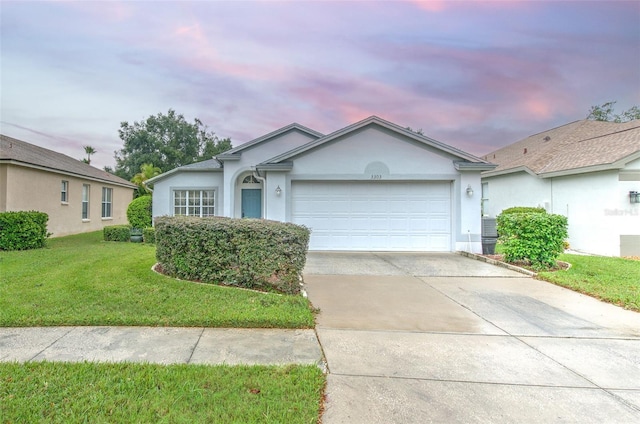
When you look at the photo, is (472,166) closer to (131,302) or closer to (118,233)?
(131,302)

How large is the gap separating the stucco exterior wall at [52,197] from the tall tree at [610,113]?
37.6 meters

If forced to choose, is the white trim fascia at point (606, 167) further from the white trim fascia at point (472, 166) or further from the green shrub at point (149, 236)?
the green shrub at point (149, 236)

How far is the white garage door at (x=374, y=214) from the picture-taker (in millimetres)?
11258

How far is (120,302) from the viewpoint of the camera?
497cm

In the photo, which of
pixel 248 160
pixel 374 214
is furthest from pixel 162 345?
pixel 248 160

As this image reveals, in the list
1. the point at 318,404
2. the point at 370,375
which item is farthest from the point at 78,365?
the point at 370,375

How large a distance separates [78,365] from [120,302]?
2.01m

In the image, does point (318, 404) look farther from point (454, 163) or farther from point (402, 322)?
point (454, 163)

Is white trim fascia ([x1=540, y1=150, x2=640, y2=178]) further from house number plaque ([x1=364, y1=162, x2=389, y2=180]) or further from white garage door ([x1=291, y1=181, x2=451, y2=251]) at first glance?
house number plaque ([x1=364, y1=162, x2=389, y2=180])

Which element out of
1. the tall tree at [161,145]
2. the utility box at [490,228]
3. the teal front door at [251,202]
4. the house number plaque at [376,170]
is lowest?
the utility box at [490,228]

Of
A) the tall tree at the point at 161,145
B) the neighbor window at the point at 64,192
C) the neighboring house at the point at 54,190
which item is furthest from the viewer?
the tall tree at the point at 161,145

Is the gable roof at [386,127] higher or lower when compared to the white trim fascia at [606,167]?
higher

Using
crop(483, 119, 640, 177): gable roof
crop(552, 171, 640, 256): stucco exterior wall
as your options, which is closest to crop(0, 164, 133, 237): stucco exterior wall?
crop(483, 119, 640, 177): gable roof

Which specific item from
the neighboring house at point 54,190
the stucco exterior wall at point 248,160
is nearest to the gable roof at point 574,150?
the stucco exterior wall at point 248,160
